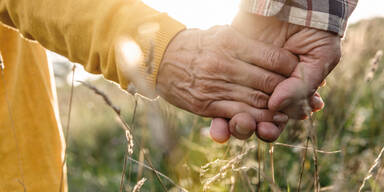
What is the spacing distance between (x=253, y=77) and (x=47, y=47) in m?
0.80

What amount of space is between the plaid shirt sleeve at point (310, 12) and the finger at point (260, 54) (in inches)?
4.7

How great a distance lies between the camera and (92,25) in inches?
50.4

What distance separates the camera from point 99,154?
190 inches

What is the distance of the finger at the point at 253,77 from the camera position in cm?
149

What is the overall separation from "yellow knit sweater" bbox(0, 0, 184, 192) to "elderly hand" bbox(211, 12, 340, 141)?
0.34 m

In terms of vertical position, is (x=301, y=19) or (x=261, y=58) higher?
(x=301, y=19)

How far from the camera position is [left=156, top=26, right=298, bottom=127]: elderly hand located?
143 centimetres

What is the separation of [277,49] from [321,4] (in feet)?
0.77

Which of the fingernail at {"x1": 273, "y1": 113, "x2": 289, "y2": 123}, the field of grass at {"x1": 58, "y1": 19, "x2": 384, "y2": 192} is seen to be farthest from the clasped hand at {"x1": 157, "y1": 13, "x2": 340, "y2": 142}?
the field of grass at {"x1": 58, "y1": 19, "x2": 384, "y2": 192}

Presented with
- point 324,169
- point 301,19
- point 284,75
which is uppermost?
point 301,19

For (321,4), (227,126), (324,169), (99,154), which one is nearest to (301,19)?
(321,4)

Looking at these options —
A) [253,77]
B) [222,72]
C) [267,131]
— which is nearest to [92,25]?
[222,72]

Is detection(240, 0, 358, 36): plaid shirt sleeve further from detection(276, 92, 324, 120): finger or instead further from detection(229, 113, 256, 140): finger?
detection(229, 113, 256, 140): finger

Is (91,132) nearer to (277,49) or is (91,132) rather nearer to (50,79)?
(50,79)
